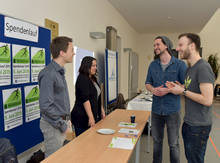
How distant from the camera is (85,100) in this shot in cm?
217

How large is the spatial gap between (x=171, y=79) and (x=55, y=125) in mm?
1269

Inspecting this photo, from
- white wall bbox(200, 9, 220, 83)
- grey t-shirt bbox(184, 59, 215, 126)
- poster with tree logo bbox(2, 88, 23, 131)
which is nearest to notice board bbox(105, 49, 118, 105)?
poster with tree logo bbox(2, 88, 23, 131)

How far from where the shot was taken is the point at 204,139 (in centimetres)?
158

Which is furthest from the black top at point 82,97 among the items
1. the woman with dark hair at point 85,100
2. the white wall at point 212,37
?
the white wall at point 212,37

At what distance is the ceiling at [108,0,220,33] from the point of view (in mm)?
5402

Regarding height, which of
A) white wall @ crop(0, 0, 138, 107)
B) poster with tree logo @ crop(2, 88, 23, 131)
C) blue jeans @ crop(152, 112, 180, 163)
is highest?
white wall @ crop(0, 0, 138, 107)

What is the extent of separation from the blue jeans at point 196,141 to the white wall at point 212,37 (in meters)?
9.06

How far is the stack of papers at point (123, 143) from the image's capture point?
5.11ft

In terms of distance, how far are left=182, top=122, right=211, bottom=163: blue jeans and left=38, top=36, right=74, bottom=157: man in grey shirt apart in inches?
40.5

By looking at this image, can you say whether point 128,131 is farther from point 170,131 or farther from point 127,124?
point 170,131

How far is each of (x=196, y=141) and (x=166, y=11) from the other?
540 centimetres

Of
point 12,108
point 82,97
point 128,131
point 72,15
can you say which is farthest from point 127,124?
point 72,15

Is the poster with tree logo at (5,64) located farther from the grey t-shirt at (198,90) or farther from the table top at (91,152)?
the grey t-shirt at (198,90)

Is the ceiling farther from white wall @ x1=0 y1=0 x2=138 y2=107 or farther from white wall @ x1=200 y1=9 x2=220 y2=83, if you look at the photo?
white wall @ x1=200 y1=9 x2=220 y2=83
